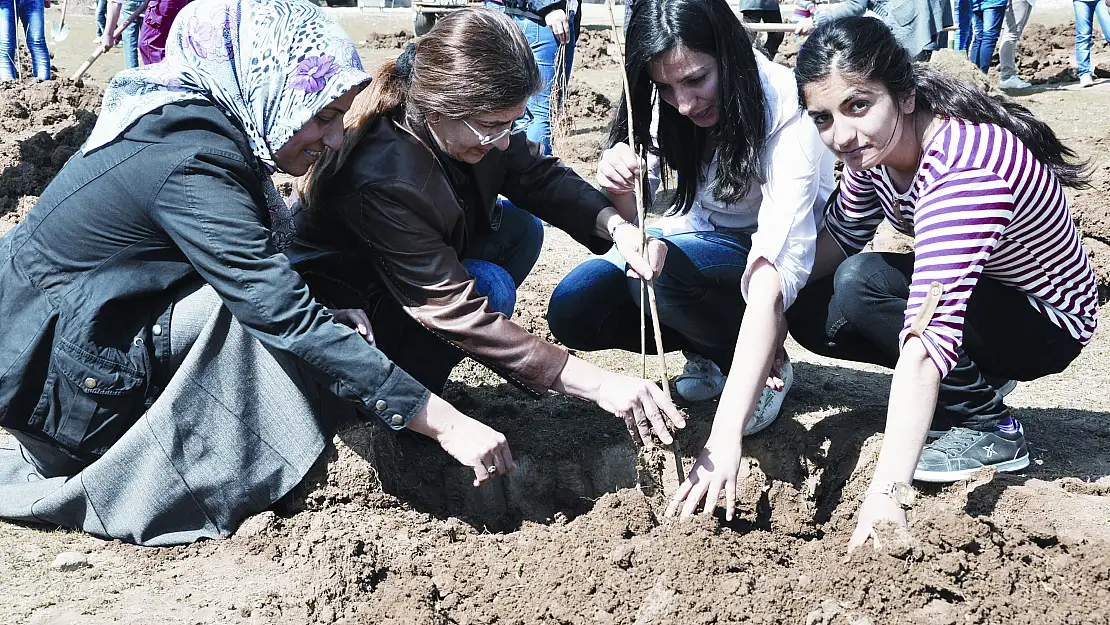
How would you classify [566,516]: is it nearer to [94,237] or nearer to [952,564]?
[952,564]

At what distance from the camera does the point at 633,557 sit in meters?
2.24

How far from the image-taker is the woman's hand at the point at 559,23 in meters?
4.86

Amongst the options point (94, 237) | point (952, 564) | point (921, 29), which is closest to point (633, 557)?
point (952, 564)

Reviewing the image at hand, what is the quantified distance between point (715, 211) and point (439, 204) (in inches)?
34.3

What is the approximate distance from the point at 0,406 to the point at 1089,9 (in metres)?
8.59

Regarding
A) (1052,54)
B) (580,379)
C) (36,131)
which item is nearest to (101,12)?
(36,131)

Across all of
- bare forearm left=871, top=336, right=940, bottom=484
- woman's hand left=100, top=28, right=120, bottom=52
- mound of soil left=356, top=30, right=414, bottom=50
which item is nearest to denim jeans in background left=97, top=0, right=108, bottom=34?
woman's hand left=100, top=28, right=120, bottom=52

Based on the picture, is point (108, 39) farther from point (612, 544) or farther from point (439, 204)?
point (612, 544)

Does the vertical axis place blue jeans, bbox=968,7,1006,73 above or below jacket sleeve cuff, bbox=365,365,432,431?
below

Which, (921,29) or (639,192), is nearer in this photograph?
(639,192)

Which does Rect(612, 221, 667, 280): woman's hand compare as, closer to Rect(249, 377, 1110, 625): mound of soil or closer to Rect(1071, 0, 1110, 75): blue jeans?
Rect(249, 377, 1110, 625): mound of soil

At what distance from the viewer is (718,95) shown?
2.48 metres

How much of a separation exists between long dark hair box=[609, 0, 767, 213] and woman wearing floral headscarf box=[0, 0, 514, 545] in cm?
72

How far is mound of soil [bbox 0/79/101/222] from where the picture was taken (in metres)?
5.67
